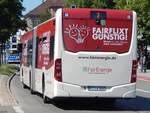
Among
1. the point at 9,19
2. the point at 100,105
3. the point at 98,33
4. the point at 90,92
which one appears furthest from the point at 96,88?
the point at 9,19

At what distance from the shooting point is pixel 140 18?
2477 inches

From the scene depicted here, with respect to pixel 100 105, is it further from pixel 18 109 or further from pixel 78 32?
pixel 18 109

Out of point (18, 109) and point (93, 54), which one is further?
point (93, 54)

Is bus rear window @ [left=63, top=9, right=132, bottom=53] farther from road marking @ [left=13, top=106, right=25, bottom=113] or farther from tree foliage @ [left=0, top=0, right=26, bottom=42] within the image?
tree foliage @ [left=0, top=0, right=26, bottom=42]

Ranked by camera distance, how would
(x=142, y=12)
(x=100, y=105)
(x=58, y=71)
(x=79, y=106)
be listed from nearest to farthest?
(x=58, y=71) → (x=79, y=106) → (x=100, y=105) → (x=142, y=12)

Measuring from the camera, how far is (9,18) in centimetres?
5569

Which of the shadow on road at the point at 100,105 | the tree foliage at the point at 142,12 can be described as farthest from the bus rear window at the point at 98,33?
the tree foliage at the point at 142,12

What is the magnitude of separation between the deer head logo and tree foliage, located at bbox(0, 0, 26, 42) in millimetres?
35174

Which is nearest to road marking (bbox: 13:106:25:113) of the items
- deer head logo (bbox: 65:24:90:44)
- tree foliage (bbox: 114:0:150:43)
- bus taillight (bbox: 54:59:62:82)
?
bus taillight (bbox: 54:59:62:82)

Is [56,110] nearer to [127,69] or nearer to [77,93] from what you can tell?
[77,93]

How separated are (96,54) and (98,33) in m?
0.63

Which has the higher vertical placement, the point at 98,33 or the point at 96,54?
the point at 98,33

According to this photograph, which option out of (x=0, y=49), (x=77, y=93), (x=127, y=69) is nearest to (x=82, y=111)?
(x=77, y=93)

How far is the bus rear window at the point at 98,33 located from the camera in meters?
19.5
